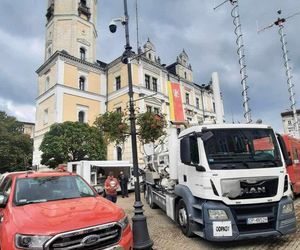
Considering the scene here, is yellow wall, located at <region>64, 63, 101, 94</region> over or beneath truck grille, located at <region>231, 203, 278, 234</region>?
over

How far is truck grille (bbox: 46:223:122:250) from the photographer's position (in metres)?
3.89

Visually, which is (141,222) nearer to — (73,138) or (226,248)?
(226,248)

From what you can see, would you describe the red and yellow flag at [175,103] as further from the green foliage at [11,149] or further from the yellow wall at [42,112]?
the green foliage at [11,149]

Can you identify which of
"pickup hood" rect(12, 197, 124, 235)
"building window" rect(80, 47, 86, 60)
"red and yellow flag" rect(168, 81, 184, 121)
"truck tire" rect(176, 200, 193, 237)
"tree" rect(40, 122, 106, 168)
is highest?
"building window" rect(80, 47, 86, 60)

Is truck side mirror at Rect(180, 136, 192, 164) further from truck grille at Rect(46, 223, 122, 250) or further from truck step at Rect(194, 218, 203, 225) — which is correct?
truck grille at Rect(46, 223, 122, 250)

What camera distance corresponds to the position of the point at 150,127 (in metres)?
21.4

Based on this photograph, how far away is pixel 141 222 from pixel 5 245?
3.09 metres

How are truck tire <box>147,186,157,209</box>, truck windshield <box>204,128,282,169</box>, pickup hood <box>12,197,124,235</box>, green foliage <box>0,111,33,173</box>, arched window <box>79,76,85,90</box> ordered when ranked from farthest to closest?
green foliage <box>0,111,33,173</box>
arched window <box>79,76,85,90</box>
truck tire <box>147,186,157,209</box>
truck windshield <box>204,128,282,169</box>
pickup hood <box>12,197,124,235</box>

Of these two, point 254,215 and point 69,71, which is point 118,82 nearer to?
point 69,71

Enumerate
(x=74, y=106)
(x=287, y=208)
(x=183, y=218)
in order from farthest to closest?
1. (x=74, y=106)
2. (x=183, y=218)
3. (x=287, y=208)

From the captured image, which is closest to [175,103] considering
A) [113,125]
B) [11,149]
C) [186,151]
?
[113,125]

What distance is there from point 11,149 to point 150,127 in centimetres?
2632

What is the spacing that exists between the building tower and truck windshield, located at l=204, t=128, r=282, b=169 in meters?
29.7

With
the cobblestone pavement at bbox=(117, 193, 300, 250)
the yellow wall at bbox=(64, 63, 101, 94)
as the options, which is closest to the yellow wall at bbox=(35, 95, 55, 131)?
the yellow wall at bbox=(64, 63, 101, 94)
